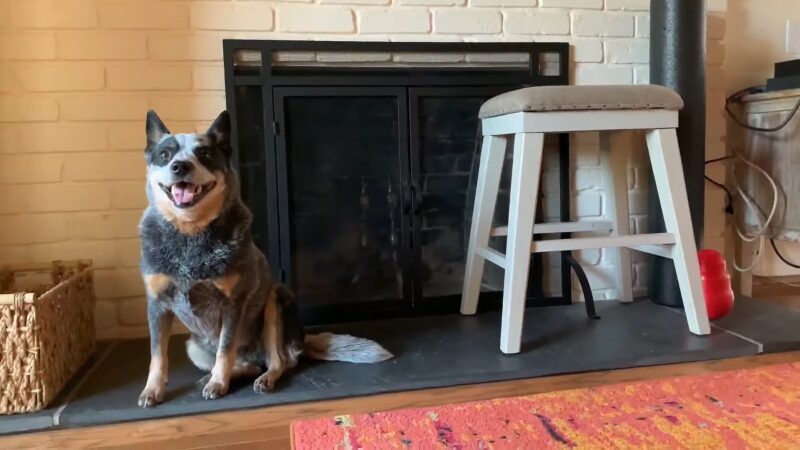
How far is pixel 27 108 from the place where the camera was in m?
1.61

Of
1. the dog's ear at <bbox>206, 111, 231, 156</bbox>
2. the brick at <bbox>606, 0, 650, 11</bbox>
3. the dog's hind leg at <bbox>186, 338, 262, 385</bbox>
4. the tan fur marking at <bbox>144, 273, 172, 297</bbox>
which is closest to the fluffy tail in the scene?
the dog's hind leg at <bbox>186, 338, 262, 385</bbox>

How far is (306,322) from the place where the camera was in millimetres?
1791

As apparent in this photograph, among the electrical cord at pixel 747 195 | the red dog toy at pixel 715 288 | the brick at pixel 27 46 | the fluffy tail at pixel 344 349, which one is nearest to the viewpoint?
the fluffy tail at pixel 344 349

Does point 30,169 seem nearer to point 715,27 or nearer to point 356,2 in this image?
point 356,2

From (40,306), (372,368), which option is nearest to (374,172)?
(372,368)

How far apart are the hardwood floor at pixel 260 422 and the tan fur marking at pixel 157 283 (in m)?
0.25

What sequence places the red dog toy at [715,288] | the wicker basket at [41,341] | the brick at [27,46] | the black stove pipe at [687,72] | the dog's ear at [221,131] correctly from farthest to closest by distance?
the black stove pipe at [687,72] < the red dog toy at [715,288] < the brick at [27,46] < the dog's ear at [221,131] < the wicker basket at [41,341]

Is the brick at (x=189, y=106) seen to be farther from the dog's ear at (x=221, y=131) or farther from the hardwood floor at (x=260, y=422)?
the hardwood floor at (x=260, y=422)

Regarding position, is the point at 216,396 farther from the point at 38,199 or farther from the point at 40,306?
the point at 38,199

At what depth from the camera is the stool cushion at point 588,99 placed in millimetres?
1470

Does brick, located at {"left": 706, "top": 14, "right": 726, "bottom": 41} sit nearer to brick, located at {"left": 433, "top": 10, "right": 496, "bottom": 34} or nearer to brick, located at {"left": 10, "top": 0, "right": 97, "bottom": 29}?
brick, located at {"left": 433, "top": 10, "right": 496, "bottom": 34}

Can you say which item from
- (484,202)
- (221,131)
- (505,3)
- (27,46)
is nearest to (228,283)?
(221,131)

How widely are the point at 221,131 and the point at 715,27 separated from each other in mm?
1595

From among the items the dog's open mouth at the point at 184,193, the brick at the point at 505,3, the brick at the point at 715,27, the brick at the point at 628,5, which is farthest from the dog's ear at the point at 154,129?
the brick at the point at 715,27
